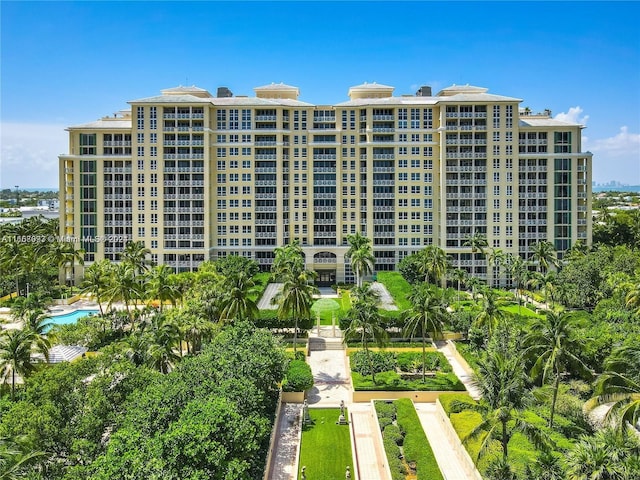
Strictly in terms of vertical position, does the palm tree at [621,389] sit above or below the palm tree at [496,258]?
below

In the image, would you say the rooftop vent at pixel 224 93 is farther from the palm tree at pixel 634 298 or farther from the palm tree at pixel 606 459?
the palm tree at pixel 606 459

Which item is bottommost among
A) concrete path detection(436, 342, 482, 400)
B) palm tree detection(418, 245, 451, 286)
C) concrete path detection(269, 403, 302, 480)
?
concrete path detection(269, 403, 302, 480)

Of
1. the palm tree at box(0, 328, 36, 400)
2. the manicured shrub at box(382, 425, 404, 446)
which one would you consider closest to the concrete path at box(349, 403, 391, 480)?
the manicured shrub at box(382, 425, 404, 446)

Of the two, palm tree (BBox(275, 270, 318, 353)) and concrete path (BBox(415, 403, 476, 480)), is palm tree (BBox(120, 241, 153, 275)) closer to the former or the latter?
palm tree (BBox(275, 270, 318, 353))

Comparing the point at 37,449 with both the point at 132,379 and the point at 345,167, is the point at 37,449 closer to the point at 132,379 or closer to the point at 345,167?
the point at 132,379

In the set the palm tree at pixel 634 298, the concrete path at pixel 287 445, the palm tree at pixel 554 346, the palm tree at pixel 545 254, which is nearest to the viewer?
the concrete path at pixel 287 445

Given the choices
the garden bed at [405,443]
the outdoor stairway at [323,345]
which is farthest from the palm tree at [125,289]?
the garden bed at [405,443]

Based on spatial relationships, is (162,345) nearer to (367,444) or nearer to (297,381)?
(297,381)

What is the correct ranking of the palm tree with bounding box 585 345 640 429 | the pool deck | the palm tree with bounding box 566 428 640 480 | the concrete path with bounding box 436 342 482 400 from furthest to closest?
1. the pool deck
2. the concrete path with bounding box 436 342 482 400
3. the palm tree with bounding box 585 345 640 429
4. the palm tree with bounding box 566 428 640 480
